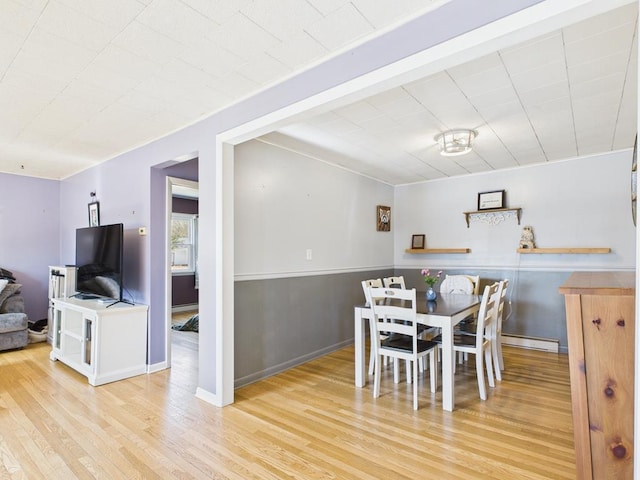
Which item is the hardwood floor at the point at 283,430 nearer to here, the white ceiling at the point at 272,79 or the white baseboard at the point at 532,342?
the white baseboard at the point at 532,342

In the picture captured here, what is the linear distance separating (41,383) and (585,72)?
5088 millimetres

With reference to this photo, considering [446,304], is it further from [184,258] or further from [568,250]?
[184,258]

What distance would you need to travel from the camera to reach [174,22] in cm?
180

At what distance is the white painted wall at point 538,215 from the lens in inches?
165

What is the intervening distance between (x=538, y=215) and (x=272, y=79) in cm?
396

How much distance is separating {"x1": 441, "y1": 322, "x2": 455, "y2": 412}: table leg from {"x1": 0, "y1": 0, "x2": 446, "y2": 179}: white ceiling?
2218 mm

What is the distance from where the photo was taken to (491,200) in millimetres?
4969

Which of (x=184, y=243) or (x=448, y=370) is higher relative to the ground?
(x=184, y=243)

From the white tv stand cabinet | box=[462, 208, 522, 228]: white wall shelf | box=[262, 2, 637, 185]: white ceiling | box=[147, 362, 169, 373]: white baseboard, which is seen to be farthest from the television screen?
box=[462, 208, 522, 228]: white wall shelf

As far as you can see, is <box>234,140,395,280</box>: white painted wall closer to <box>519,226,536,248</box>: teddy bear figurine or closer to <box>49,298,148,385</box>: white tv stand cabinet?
<box>49,298,148,385</box>: white tv stand cabinet

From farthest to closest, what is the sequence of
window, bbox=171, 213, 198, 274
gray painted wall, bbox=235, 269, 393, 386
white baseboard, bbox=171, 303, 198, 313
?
window, bbox=171, 213, 198, 274
white baseboard, bbox=171, 303, 198, 313
gray painted wall, bbox=235, 269, 393, 386

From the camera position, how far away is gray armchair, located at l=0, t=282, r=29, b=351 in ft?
14.3

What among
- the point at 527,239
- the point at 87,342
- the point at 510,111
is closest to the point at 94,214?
the point at 87,342

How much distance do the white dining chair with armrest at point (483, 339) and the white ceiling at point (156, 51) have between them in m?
2.38
